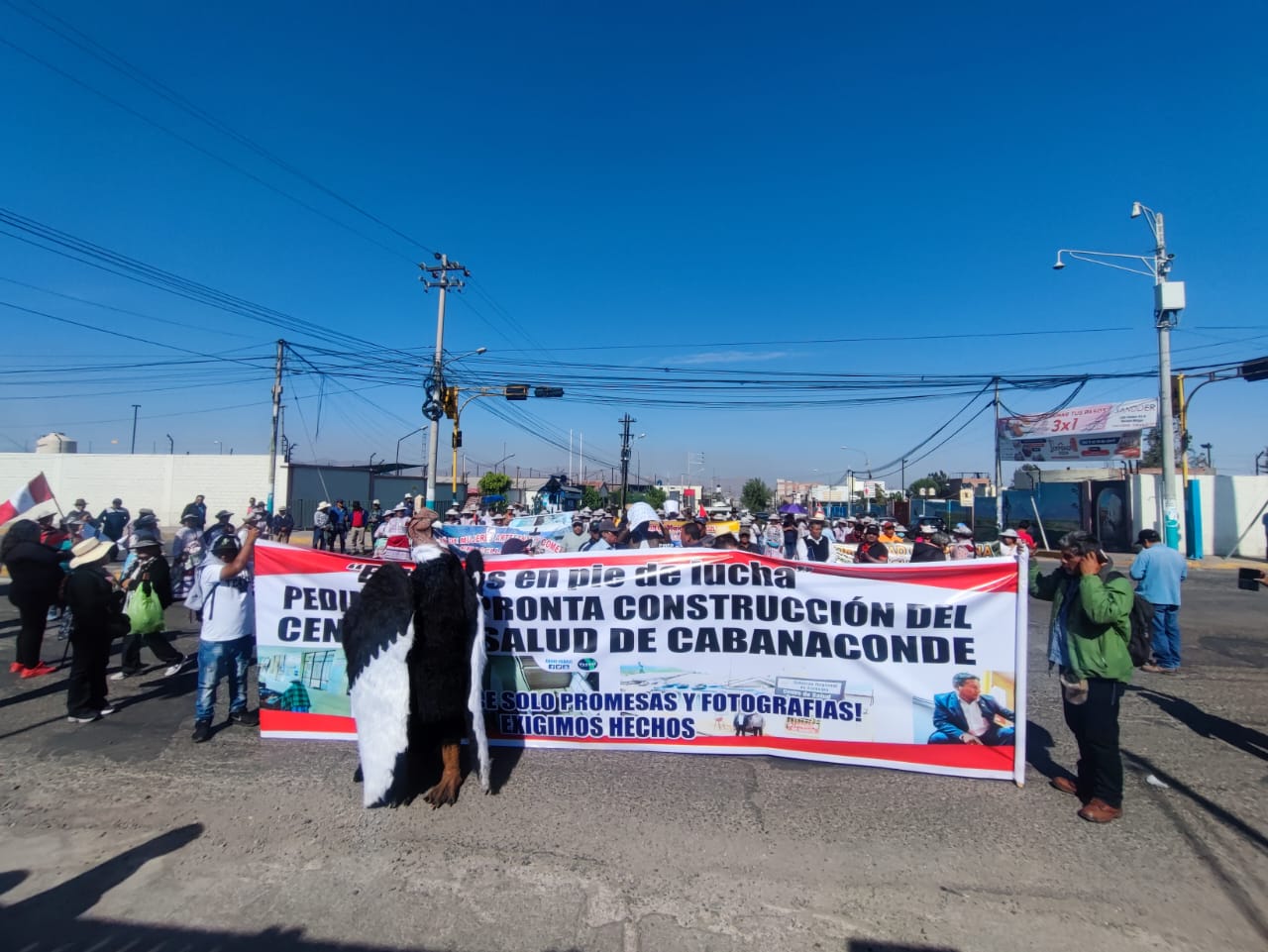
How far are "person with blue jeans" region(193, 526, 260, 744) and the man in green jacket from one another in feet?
18.4

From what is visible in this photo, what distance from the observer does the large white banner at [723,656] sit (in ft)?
14.0

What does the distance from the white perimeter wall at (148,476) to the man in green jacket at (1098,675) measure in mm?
38830

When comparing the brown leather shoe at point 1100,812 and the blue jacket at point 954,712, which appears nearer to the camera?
the brown leather shoe at point 1100,812

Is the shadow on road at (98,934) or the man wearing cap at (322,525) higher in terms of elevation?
the man wearing cap at (322,525)

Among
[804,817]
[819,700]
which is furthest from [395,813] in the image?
[819,700]

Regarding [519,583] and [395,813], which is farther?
[519,583]

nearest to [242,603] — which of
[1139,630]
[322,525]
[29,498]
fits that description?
[1139,630]

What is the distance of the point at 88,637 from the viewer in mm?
5211

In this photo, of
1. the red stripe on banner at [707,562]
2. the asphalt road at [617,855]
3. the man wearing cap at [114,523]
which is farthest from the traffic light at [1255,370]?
the man wearing cap at [114,523]

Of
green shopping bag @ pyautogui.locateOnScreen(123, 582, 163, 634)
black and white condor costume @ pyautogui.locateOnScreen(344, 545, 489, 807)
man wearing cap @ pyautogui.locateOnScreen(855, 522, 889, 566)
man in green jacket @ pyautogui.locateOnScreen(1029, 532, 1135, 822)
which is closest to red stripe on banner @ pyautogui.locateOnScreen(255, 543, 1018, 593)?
black and white condor costume @ pyautogui.locateOnScreen(344, 545, 489, 807)

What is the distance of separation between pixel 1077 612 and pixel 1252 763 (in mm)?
2196

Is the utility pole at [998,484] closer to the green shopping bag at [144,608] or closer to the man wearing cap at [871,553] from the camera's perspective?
the man wearing cap at [871,553]

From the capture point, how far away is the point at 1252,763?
15.2ft

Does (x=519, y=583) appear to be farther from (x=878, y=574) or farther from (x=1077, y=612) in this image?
(x=1077, y=612)
